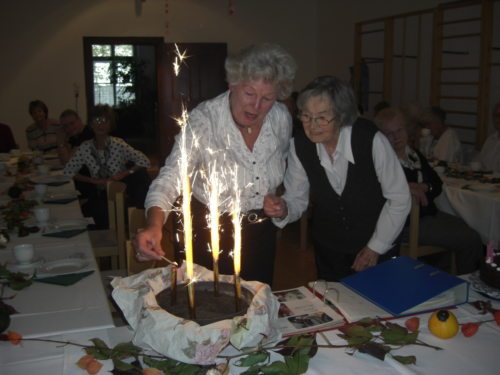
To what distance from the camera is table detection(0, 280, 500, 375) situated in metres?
1.32

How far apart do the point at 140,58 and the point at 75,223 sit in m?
10.4

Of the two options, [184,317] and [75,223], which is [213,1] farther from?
[184,317]

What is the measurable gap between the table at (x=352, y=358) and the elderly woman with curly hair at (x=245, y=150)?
477mm

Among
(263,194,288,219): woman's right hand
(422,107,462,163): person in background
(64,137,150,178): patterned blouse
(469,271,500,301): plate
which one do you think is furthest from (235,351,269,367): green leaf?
(422,107,462,163): person in background

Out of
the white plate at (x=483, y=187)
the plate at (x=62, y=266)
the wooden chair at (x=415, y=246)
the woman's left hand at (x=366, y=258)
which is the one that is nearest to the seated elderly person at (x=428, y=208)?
the wooden chair at (x=415, y=246)

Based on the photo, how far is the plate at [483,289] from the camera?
1.78 meters

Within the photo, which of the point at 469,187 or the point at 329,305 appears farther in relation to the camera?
the point at 469,187

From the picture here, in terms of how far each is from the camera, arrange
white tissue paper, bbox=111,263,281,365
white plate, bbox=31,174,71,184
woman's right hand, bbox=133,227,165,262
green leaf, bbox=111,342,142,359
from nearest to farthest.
→ white tissue paper, bbox=111,263,281,365
green leaf, bbox=111,342,142,359
woman's right hand, bbox=133,227,165,262
white plate, bbox=31,174,71,184

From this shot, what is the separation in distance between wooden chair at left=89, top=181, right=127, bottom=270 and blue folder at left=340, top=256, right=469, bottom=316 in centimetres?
198

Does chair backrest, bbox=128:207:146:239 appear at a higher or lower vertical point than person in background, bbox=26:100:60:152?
lower

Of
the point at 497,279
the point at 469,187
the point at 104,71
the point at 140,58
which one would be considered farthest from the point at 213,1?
the point at 497,279

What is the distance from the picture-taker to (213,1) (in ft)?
29.3

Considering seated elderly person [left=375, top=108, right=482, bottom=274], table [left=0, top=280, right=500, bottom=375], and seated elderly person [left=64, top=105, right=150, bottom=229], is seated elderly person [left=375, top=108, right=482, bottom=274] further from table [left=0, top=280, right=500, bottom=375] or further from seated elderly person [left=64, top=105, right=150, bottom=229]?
seated elderly person [left=64, top=105, right=150, bottom=229]

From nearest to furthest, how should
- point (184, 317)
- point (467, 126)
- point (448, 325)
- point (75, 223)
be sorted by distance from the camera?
1. point (184, 317)
2. point (448, 325)
3. point (75, 223)
4. point (467, 126)
